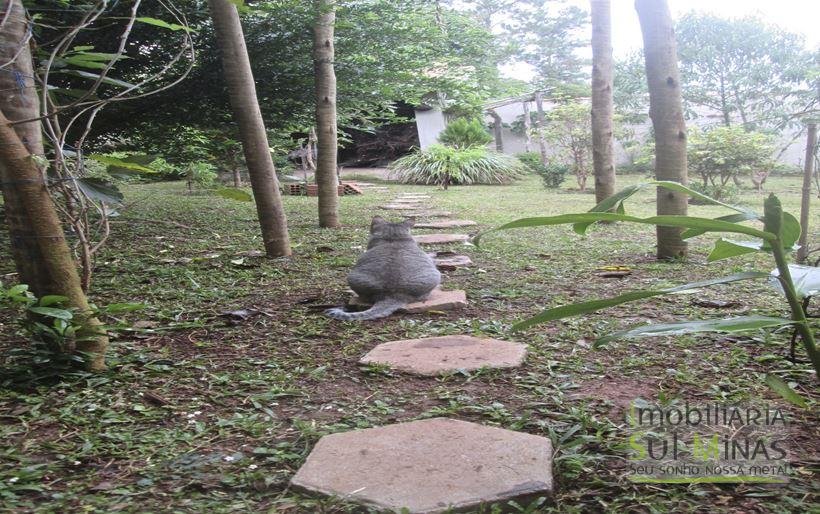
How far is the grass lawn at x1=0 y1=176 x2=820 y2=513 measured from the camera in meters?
1.49

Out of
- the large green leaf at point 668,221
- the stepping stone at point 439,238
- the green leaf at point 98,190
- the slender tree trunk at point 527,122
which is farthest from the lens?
the slender tree trunk at point 527,122

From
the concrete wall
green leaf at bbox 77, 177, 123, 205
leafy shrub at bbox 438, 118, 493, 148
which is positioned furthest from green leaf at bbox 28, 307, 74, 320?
leafy shrub at bbox 438, 118, 493, 148

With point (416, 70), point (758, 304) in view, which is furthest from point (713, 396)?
point (416, 70)

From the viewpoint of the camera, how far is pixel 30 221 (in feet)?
6.82

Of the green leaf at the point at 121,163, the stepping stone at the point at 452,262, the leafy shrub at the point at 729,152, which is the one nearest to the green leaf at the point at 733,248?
the green leaf at the point at 121,163

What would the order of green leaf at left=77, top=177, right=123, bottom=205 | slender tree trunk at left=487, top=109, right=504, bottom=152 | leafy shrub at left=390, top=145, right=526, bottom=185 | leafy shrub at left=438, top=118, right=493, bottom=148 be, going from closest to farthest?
1. green leaf at left=77, top=177, right=123, bottom=205
2. leafy shrub at left=390, top=145, right=526, bottom=185
3. leafy shrub at left=438, top=118, right=493, bottom=148
4. slender tree trunk at left=487, top=109, right=504, bottom=152

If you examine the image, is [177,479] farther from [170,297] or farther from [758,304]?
[758,304]

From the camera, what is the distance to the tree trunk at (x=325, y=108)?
604 cm

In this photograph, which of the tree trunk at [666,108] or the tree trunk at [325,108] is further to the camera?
the tree trunk at [325,108]

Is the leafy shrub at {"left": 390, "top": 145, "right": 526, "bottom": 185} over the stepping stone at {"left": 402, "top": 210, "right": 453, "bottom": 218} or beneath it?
over

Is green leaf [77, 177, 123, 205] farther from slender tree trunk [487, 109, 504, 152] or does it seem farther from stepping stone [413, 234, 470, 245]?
slender tree trunk [487, 109, 504, 152]

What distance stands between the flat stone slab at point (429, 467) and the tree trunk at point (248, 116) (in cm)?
299

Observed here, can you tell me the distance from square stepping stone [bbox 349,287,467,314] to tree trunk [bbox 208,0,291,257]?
1.40 metres

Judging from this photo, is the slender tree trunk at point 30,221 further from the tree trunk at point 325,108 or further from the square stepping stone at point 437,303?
Result: the tree trunk at point 325,108
